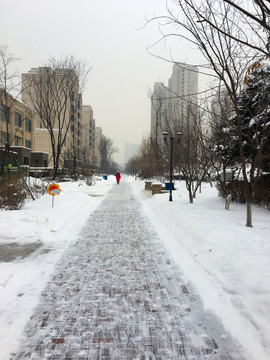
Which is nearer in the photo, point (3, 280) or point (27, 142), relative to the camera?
point (3, 280)

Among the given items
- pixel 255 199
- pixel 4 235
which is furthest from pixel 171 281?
pixel 255 199

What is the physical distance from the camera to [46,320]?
2945 millimetres

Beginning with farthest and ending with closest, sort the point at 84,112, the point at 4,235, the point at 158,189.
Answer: the point at 84,112 < the point at 158,189 < the point at 4,235

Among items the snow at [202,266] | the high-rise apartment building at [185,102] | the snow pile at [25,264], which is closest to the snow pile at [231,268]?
the snow at [202,266]

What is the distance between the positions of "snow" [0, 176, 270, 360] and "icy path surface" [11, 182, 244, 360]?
180 millimetres

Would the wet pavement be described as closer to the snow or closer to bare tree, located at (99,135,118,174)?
the snow

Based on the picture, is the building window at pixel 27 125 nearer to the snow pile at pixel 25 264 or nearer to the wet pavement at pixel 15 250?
the snow pile at pixel 25 264

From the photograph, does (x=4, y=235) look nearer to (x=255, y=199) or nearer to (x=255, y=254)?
(x=255, y=254)

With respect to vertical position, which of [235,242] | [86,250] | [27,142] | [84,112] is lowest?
[86,250]

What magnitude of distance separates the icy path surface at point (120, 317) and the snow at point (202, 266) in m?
0.18

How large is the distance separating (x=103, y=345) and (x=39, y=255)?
3.18m

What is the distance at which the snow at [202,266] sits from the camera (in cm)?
283

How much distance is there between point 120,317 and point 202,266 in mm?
2221

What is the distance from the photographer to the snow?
283 cm
